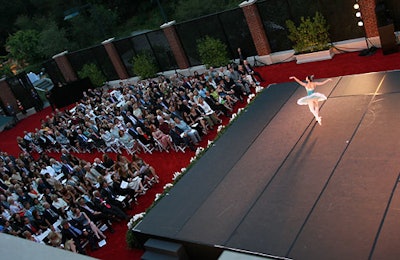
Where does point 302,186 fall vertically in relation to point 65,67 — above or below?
below

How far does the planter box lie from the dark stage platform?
16.7ft

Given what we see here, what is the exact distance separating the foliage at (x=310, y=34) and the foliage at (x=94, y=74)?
15.5 m

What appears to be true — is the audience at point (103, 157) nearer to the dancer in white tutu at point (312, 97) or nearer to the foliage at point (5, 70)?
the dancer in white tutu at point (312, 97)

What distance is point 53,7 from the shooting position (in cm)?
4700

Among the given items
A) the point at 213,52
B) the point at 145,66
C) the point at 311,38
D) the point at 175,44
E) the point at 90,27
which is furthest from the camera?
the point at 90,27

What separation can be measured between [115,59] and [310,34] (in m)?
14.5

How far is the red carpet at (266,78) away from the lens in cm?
1185

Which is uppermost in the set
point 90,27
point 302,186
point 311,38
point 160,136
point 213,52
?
point 90,27

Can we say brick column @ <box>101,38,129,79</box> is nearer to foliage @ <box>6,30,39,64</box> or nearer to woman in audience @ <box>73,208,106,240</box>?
foliage @ <box>6,30,39,64</box>

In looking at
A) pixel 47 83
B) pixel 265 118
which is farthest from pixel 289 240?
pixel 47 83

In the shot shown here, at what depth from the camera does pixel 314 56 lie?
19188 mm

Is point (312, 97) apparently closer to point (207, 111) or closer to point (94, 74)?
point (207, 111)

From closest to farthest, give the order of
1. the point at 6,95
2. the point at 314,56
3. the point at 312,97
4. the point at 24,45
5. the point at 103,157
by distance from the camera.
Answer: the point at 312,97 < the point at 103,157 < the point at 314,56 < the point at 6,95 < the point at 24,45

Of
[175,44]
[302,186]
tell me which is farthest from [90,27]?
[302,186]
